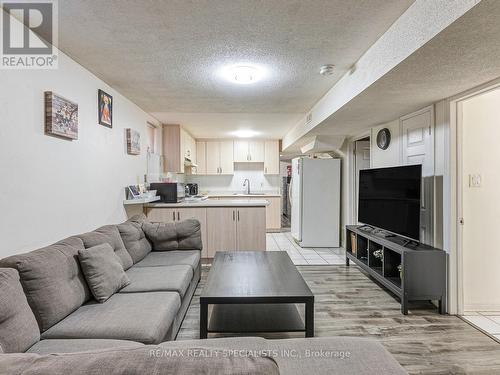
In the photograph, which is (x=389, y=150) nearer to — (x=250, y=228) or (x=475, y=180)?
(x=475, y=180)

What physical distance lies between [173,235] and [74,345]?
6.13 feet

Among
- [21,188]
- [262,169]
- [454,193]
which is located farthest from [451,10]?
[262,169]

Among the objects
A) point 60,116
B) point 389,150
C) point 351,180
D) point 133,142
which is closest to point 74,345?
point 60,116

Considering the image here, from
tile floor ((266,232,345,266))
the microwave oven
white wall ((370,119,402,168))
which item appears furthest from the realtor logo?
tile floor ((266,232,345,266))

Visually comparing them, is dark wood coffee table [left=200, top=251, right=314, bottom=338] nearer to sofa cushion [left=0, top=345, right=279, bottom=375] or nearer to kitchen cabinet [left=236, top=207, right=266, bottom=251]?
sofa cushion [left=0, top=345, right=279, bottom=375]

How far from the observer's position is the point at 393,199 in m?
3.16

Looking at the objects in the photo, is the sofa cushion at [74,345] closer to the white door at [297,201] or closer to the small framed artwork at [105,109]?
the small framed artwork at [105,109]

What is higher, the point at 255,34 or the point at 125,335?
the point at 255,34

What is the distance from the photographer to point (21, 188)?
185 centimetres

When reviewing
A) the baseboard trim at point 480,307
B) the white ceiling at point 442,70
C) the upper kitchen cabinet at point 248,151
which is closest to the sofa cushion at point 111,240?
the white ceiling at point 442,70

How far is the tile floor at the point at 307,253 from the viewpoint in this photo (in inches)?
171

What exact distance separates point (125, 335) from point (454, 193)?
2984mm

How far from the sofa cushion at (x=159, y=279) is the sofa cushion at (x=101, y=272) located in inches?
4.5

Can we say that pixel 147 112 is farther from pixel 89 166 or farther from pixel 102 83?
pixel 89 166
